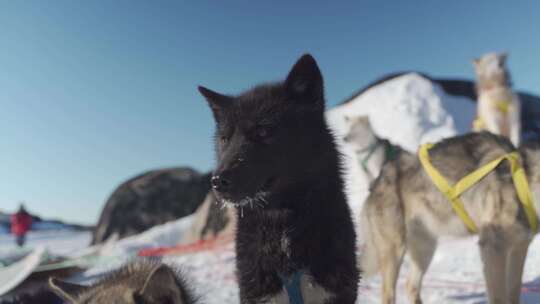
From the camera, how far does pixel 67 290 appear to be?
2.16 meters

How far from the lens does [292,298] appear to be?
6.57 ft

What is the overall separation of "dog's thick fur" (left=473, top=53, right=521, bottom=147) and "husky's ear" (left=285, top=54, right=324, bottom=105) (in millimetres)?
7540

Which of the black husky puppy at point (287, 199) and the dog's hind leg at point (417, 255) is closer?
the black husky puppy at point (287, 199)

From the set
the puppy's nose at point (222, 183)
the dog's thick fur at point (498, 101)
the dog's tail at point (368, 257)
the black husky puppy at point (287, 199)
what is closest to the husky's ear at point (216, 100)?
the black husky puppy at point (287, 199)

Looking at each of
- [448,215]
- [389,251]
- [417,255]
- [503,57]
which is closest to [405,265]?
[417,255]

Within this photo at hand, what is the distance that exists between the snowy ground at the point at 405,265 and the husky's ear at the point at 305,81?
13.8 inches

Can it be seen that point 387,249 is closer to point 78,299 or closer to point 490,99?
point 78,299

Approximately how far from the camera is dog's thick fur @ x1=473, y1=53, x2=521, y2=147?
339 inches

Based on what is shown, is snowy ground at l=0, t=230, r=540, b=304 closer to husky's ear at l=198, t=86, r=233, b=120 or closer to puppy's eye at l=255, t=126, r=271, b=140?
husky's ear at l=198, t=86, r=233, b=120

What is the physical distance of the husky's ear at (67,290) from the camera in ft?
6.87

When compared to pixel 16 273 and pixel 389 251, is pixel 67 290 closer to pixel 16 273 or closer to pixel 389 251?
pixel 389 251

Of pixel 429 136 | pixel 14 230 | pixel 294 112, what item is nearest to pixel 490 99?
Result: pixel 429 136

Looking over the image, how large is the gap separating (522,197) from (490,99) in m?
5.58

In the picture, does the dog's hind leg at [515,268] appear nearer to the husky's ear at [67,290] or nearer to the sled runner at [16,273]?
the husky's ear at [67,290]
